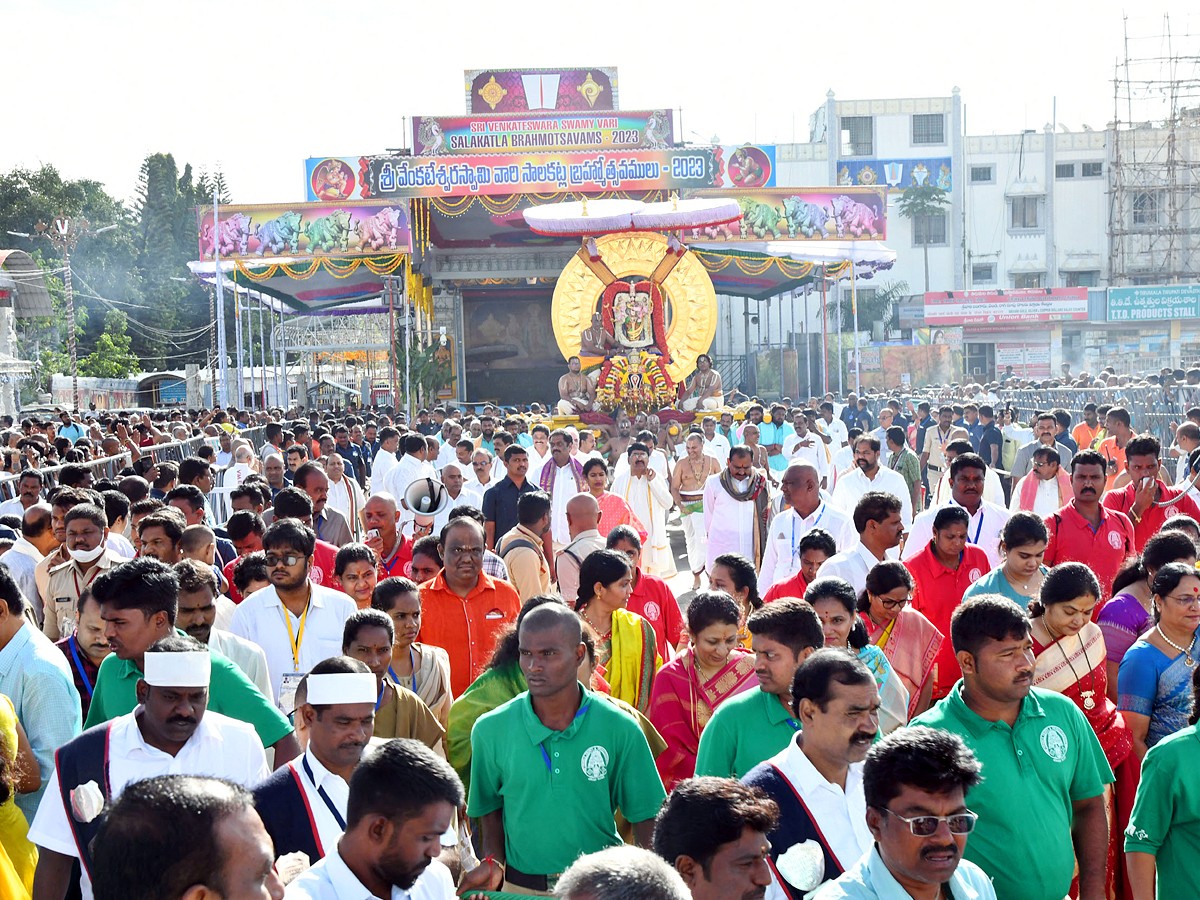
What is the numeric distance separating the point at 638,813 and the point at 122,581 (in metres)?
1.90

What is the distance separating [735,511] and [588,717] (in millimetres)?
6756

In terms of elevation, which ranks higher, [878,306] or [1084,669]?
[878,306]

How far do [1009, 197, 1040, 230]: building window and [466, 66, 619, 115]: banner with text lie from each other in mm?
21620

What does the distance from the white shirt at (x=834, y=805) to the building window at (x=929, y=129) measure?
51248mm

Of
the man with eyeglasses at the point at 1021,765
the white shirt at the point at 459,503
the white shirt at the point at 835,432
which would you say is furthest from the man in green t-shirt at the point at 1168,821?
the white shirt at the point at 835,432

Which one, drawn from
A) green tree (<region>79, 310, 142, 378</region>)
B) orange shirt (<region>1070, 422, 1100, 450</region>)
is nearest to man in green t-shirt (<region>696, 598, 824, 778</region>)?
orange shirt (<region>1070, 422, 1100, 450</region>)

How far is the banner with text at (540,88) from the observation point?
1475 inches

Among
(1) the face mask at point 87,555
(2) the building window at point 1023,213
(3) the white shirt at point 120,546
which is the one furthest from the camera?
(2) the building window at point 1023,213

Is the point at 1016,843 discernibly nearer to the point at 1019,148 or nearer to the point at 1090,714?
the point at 1090,714

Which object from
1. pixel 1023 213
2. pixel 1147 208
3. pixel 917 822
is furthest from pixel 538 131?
pixel 1147 208

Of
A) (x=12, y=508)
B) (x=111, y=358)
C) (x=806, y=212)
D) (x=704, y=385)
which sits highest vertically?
(x=806, y=212)

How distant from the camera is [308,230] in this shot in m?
26.9

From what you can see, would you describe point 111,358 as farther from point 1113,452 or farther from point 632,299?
point 1113,452

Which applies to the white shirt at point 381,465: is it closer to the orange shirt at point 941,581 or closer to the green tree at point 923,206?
the orange shirt at point 941,581
